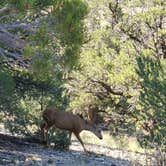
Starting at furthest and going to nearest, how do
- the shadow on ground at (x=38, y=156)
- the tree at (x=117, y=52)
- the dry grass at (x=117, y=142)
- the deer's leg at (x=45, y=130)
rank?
1. the tree at (x=117, y=52)
2. the dry grass at (x=117, y=142)
3. the deer's leg at (x=45, y=130)
4. the shadow on ground at (x=38, y=156)

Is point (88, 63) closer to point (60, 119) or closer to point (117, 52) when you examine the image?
point (117, 52)

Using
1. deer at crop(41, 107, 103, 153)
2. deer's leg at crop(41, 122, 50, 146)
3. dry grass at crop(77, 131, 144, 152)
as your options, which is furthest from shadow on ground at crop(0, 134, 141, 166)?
dry grass at crop(77, 131, 144, 152)

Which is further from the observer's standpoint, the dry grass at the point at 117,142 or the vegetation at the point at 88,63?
the dry grass at the point at 117,142

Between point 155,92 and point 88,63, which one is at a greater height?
point 88,63

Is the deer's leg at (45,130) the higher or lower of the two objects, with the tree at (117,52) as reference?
lower

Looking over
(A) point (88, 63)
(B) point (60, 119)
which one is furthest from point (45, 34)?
(A) point (88, 63)

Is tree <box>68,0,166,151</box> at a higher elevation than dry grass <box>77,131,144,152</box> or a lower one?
higher

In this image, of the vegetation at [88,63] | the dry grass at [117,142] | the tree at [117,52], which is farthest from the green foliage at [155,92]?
the tree at [117,52]

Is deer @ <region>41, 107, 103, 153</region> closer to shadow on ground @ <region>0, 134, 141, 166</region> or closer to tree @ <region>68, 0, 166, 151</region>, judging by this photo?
shadow on ground @ <region>0, 134, 141, 166</region>

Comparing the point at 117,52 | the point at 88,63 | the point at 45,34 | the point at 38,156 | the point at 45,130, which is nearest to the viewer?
the point at 45,34

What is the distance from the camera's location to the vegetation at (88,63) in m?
8.43

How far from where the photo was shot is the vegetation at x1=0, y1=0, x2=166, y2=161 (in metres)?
8.43

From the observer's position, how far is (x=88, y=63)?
69.6ft

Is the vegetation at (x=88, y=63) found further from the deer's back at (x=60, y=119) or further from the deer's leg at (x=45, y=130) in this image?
the deer's back at (x=60, y=119)
